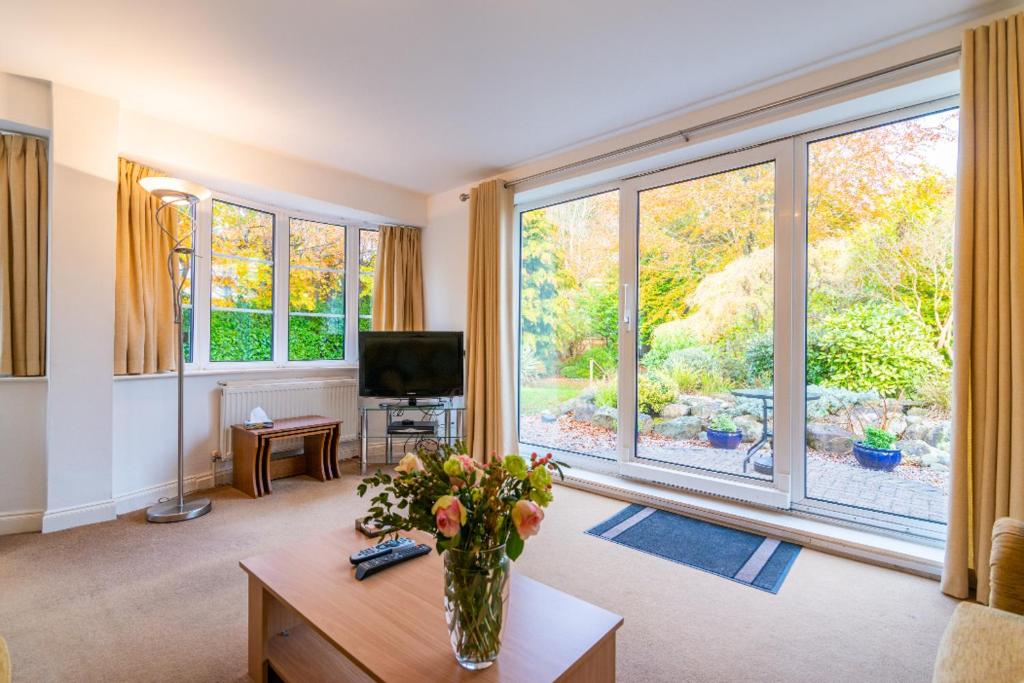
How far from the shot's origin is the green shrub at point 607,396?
356 cm

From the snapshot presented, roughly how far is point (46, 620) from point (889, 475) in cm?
406

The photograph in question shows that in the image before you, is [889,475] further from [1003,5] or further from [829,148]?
[1003,5]

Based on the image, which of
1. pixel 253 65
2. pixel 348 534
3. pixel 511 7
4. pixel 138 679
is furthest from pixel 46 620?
pixel 511 7

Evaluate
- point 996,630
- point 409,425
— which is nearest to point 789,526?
point 996,630

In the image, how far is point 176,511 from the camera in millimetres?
2893

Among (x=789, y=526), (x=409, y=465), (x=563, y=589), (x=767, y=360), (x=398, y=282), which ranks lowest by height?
(x=563, y=589)

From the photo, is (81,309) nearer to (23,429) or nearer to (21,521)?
(23,429)

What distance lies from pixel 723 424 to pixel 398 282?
3155 millimetres

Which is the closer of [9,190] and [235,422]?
[9,190]

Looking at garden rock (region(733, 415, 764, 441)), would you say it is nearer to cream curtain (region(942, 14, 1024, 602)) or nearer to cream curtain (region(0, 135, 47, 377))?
cream curtain (region(942, 14, 1024, 602))

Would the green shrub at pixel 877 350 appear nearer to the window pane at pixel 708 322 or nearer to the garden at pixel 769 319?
the garden at pixel 769 319

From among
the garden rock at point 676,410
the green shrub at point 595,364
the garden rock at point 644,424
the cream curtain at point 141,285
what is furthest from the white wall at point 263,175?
the garden rock at point 676,410

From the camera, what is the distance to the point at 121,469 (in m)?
3.01

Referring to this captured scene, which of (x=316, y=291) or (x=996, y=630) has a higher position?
(x=316, y=291)
